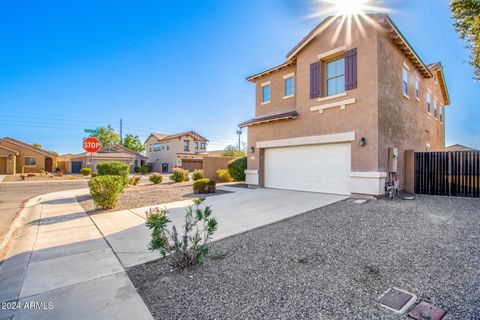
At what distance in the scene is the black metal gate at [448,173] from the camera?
348 inches

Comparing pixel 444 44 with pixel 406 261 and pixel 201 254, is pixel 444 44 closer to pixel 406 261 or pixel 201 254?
pixel 406 261

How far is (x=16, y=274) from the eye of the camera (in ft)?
10.8

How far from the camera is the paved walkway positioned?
251 cm

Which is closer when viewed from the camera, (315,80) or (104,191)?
(104,191)

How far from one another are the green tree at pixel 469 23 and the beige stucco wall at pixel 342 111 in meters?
2.97

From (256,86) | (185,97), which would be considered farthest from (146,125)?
(256,86)

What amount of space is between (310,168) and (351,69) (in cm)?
451

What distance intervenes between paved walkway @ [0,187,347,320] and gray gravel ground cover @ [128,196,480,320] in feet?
1.09

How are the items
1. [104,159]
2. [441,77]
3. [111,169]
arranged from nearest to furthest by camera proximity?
1. [111,169]
2. [441,77]
3. [104,159]

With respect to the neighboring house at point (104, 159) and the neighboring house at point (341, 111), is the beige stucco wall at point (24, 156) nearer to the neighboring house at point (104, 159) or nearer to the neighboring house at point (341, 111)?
the neighboring house at point (104, 159)

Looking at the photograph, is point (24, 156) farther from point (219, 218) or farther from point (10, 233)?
point (219, 218)

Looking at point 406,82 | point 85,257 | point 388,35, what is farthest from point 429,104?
point 85,257

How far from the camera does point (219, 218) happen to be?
6.30m

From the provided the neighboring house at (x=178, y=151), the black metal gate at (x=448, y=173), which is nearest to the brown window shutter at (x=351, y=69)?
the black metal gate at (x=448, y=173)
